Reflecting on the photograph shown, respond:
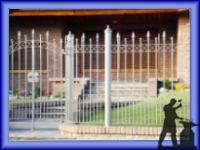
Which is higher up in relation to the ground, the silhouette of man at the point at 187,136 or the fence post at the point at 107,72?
the fence post at the point at 107,72

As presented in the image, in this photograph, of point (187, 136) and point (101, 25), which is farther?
point (101, 25)

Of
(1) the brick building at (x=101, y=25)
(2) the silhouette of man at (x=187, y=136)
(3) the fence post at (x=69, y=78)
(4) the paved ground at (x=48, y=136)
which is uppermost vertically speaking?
(1) the brick building at (x=101, y=25)

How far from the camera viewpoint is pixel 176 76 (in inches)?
597

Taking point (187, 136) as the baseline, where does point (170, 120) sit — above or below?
above

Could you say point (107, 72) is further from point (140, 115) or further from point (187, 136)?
point (187, 136)

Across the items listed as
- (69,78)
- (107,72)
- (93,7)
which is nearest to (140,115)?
(107,72)

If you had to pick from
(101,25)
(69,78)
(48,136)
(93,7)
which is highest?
(101,25)

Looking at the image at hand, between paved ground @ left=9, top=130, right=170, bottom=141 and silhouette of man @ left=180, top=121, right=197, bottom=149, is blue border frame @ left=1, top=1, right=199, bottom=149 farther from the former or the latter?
A: paved ground @ left=9, top=130, right=170, bottom=141

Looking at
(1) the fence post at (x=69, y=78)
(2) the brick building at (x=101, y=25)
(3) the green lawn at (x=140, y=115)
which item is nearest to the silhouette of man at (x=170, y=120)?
(3) the green lawn at (x=140, y=115)

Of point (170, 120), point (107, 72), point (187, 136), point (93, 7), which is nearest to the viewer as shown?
point (93, 7)

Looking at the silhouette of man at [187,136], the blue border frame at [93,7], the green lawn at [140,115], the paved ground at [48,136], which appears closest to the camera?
the blue border frame at [93,7]

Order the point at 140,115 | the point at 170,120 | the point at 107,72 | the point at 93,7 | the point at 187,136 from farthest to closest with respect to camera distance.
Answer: the point at 140,115, the point at 107,72, the point at 187,136, the point at 170,120, the point at 93,7

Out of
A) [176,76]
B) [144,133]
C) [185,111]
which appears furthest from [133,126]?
[176,76]

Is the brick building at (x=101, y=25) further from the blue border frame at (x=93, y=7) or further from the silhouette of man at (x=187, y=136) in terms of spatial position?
the blue border frame at (x=93, y=7)
